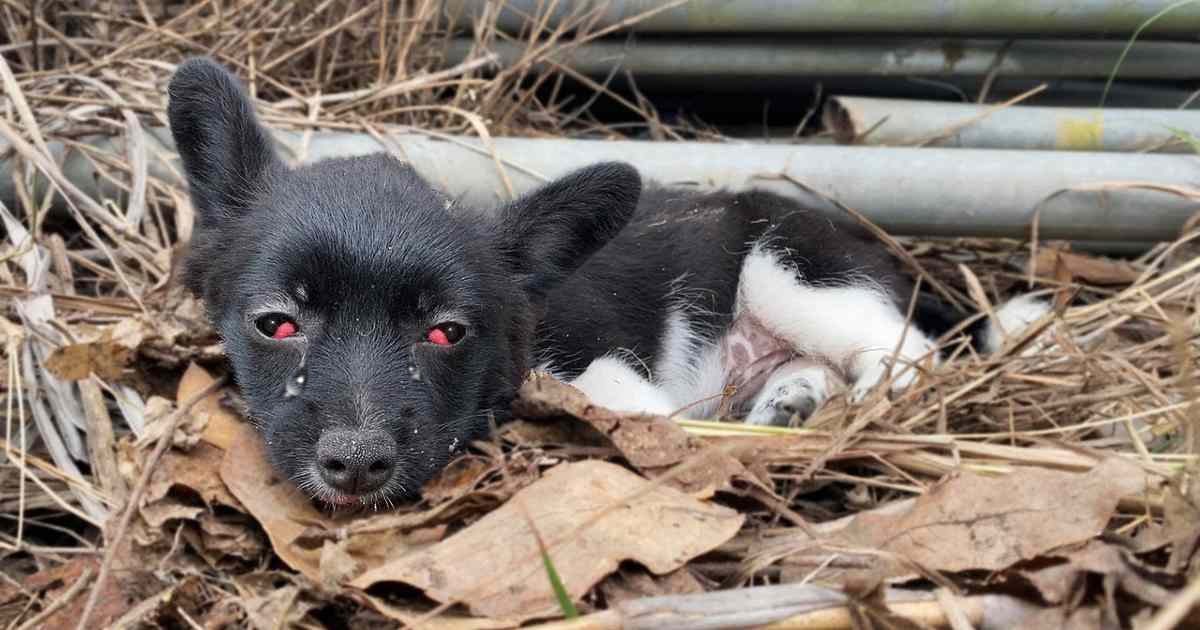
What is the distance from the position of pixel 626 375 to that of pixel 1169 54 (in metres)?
2.98

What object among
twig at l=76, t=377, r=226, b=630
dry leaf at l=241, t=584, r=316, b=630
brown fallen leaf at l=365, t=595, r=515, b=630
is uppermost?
brown fallen leaf at l=365, t=595, r=515, b=630

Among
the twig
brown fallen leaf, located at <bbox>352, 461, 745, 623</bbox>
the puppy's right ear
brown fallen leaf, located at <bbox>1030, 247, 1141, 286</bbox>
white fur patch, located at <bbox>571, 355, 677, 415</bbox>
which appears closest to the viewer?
brown fallen leaf, located at <bbox>352, 461, 745, 623</bbox>

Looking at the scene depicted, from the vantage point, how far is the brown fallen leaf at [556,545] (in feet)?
8.43

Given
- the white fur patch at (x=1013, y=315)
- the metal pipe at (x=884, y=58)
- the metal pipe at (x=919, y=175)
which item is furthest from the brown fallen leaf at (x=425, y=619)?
the metal pipe at (x=884, y=58)

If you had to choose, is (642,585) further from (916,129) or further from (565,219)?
(916,129)

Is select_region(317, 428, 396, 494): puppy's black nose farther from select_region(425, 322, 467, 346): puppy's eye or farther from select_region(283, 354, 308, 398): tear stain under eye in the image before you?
select_region(425, 322, 467, 346): puppy's eye

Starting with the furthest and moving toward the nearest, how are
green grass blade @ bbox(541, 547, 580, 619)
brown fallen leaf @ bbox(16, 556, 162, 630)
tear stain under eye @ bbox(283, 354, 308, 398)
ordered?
tear stain under eye @ bbox(283, 354, 308, 398) → brown fallen leaf @ bbox(16, 556, 162, 630) → green grass blade @ bbox(541, 547, 580, 619)

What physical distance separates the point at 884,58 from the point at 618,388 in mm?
2238

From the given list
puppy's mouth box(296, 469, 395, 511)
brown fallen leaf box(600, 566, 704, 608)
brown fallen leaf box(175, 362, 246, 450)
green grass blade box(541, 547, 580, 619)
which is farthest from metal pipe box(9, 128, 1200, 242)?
green grass blade box(541, 547, 580, 619)

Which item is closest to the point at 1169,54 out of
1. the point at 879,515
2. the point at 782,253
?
the point at 782,253

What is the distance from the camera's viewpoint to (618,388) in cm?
407

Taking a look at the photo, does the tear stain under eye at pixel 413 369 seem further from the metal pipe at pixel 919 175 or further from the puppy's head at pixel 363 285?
the metal pipe at pixel 919 175

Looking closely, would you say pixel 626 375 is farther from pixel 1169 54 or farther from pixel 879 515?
pixel 1169 54

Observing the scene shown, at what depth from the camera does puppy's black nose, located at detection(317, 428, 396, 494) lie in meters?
2.87
